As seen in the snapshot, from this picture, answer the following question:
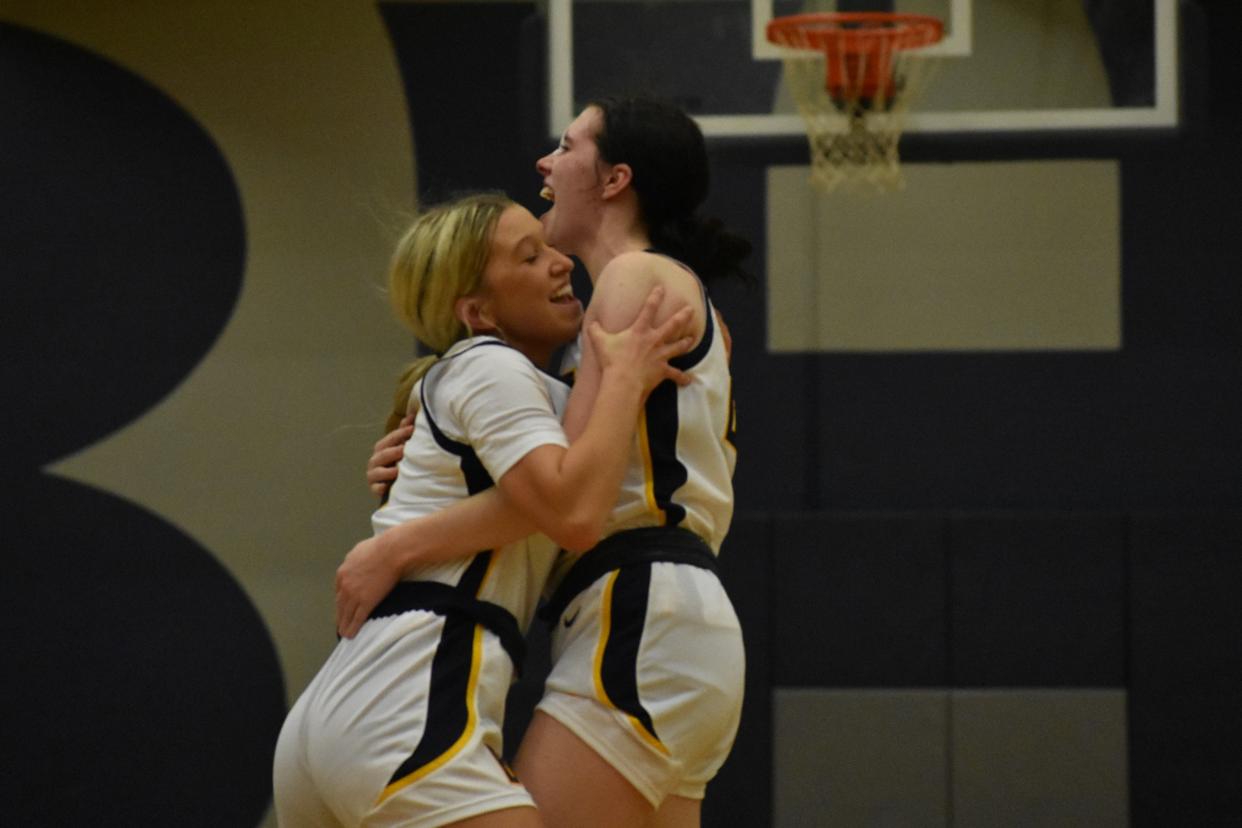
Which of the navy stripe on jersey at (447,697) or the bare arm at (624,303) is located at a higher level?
the bare arm at (624,303)

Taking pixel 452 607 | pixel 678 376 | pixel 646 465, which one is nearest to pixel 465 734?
pixel 452 607

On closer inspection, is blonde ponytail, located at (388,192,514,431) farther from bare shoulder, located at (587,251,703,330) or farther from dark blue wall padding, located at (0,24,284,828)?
dark blue wall padding, located at (0,24,284,828)

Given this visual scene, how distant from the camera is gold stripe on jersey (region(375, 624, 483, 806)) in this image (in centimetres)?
226

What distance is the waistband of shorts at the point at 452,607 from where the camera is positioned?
2381 mm

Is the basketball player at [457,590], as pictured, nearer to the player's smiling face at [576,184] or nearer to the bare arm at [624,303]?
the bare arm at [624,303]

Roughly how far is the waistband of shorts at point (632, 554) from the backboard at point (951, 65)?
2916mm

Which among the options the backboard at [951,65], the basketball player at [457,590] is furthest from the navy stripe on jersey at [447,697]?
the backboard at [951,65]

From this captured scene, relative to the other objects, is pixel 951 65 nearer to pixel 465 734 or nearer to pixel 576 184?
pixel 576 184

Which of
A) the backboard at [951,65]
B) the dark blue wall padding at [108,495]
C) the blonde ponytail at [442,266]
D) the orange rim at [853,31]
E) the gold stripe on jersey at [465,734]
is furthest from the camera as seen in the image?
the dark blue wall padding at [108,495]

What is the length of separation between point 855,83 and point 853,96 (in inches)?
1.8

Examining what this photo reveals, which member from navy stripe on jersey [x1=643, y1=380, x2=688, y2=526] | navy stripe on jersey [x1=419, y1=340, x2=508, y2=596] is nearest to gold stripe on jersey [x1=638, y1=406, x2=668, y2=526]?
navy stripe on jersey [x1=643, y1=380, x2=688, y2=526]

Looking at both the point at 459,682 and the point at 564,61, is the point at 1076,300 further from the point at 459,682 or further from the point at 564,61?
the point at 459,682

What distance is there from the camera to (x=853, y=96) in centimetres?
511

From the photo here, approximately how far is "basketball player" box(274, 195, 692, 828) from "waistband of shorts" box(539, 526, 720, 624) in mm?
62
